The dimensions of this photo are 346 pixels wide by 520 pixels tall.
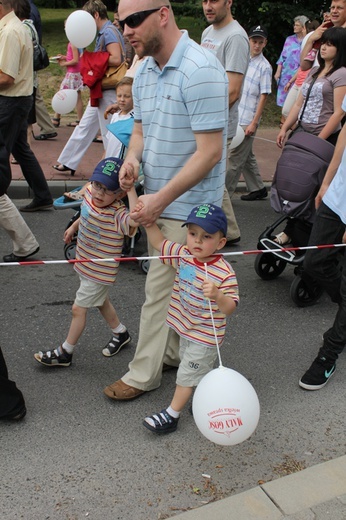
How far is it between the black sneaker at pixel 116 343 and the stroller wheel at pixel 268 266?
1.59m

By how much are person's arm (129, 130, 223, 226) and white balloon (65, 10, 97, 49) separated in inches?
199

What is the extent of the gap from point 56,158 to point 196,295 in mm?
6126

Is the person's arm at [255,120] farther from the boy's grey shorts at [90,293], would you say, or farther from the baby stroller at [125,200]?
the boy's grey shorts at [90,293]

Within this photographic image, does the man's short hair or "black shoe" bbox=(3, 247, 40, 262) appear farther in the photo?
the man's short hair

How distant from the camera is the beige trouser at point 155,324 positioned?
3.38 metres

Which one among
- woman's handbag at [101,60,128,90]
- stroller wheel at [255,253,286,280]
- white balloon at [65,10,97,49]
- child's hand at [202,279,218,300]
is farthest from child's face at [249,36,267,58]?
child's hand at [202,279,218,300]

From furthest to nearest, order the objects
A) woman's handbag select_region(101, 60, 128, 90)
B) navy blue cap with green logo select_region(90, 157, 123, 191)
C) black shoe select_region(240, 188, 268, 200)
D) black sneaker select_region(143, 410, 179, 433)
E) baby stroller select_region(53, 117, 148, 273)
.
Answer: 1. black shoe select_region(240, 188, 268, 200)
2. woman's handbag select_region(101, 60, 128, 90)
3. baby stroller select_region(53, 117, 148, 273)
4. navy blue cap with green logo select_region(90, 157, 123, 191)
5. black sneaker select_region(143, 410, 179, 433)

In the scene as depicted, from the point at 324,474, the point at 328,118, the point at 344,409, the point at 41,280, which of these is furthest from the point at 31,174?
the point at 324,474

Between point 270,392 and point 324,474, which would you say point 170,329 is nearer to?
point 270,392

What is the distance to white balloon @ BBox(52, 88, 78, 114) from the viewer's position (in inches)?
342

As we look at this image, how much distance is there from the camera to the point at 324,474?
10.1 ft

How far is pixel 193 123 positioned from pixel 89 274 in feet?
3.73

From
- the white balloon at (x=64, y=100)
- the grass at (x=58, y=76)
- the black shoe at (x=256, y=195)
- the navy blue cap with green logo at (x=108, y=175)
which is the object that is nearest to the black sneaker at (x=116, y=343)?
the navy blue cap with green logo at (x=108, y=175)

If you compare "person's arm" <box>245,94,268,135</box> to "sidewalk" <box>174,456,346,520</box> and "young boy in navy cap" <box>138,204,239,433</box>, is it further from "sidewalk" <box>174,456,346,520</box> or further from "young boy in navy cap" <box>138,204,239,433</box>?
"sidewalk" <box>174,456,346,520</box>
